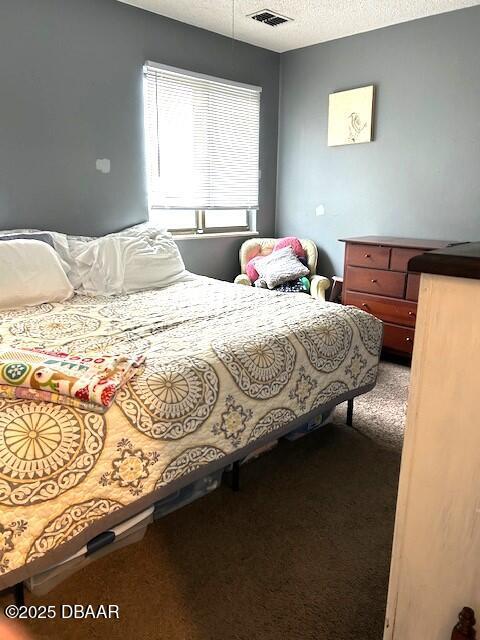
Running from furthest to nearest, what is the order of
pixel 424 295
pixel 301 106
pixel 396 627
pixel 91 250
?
pixel 301 106
pixel 91 250
pixel 396 627
pixel 424 295

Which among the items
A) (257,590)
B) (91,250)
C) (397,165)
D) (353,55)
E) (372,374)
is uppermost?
(353,55)

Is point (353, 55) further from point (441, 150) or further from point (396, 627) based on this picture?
point (396, 627)

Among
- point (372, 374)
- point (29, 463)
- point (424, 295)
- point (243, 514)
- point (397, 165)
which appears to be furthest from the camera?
point (397, 165)

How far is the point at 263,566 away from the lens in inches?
60.9

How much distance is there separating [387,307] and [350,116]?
1613 mm

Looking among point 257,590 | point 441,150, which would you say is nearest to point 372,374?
point 257,590

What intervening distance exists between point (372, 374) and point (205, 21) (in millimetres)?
2810

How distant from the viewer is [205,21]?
11.0 ft

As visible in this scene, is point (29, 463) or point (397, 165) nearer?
point (29, 463)

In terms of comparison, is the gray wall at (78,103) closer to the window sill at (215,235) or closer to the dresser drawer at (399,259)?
the window sill at (215,235)

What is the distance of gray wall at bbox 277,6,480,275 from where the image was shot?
125 inches

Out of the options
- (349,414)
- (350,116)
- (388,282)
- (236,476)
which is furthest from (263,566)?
(350,116)

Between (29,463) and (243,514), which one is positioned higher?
(29,463)

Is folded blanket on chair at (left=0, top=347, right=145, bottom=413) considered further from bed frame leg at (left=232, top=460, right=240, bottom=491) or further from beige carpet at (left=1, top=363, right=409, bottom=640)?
bed frame leg at (left=232, top=460, right=240, bottom=491)
